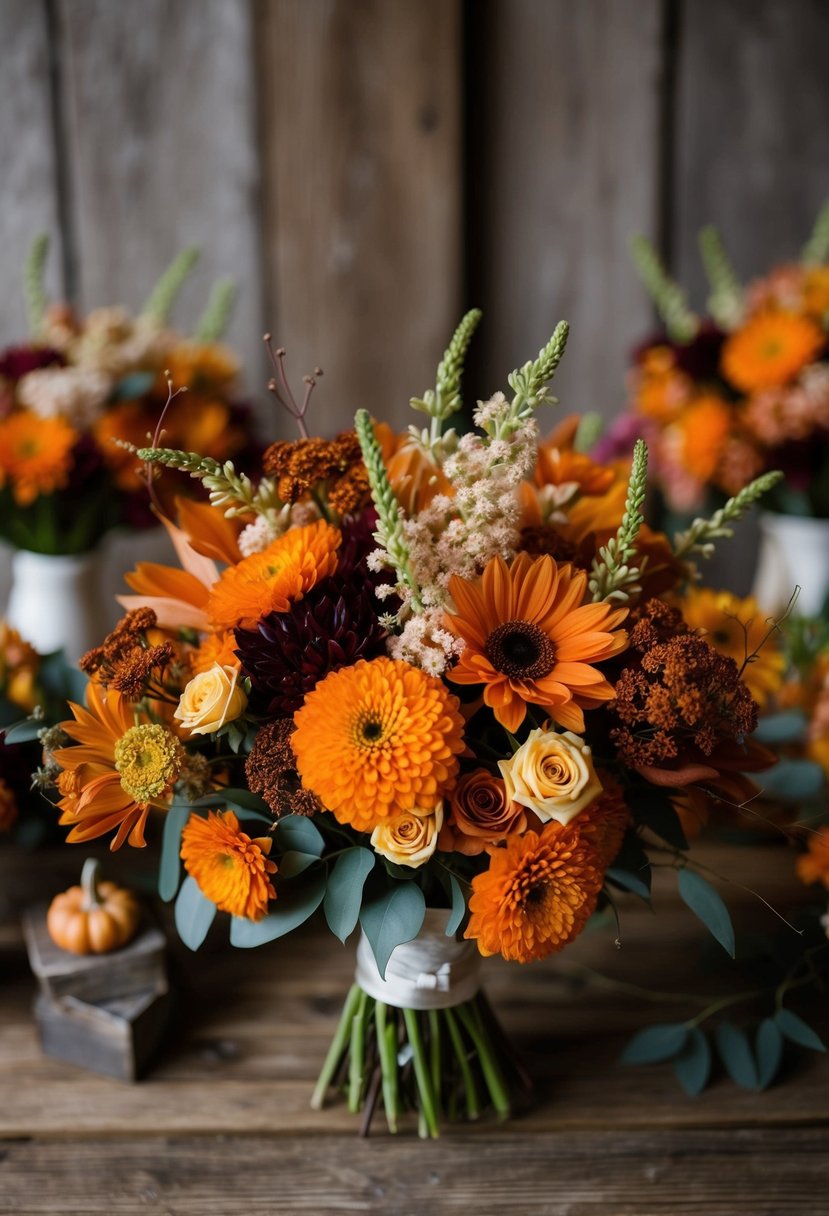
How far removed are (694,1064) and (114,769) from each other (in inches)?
19.8

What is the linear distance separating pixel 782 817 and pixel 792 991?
9.7 inches

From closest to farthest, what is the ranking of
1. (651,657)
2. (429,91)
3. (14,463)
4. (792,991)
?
(651,657) < (792,991) < (14,463) < (429,91)

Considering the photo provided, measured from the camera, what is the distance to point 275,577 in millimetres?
654

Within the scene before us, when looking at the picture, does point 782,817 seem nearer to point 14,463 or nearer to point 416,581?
point 416,581

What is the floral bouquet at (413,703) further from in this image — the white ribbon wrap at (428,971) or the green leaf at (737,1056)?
the green leaf at (737,1056)

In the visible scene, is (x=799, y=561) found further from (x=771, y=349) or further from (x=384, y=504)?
(x=384, y=504)

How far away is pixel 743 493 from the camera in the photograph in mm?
679

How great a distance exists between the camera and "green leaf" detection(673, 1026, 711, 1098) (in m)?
0.82

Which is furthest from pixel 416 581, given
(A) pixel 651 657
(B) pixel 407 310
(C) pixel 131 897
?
(B) pixel 407 310

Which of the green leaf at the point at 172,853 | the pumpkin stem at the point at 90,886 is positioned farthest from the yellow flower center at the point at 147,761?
the pumpkin stem at the point at 90,886

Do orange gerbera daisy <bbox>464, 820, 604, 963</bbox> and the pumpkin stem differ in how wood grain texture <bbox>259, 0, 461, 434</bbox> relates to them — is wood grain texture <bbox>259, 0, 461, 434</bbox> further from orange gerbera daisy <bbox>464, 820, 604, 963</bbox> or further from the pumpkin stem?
orange gerbera daisy <bbox>464, 820, 604, 963</bbox>

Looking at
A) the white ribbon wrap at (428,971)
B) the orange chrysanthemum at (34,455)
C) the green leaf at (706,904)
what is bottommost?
the white ribbon wrap at (428,971)

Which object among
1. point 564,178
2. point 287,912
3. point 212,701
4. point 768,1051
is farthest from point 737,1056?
A: point 564,178

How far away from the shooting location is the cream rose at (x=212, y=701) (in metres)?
0.62
